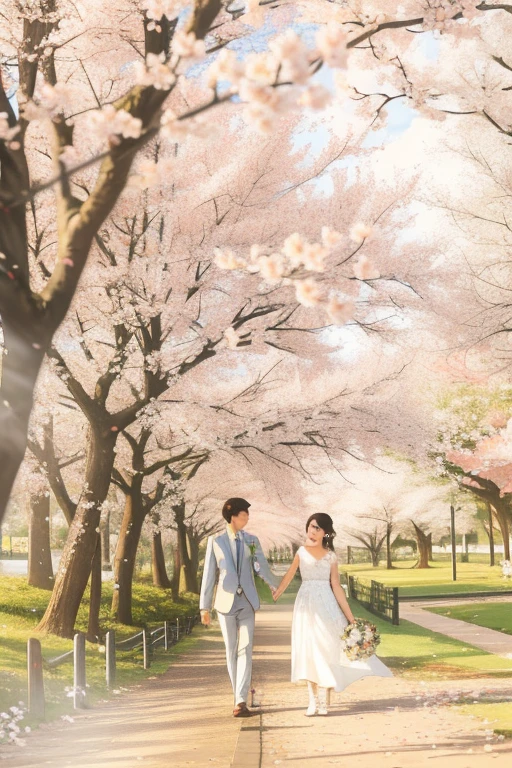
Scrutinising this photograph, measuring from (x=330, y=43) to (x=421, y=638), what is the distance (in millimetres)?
16658

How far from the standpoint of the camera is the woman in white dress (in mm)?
8750

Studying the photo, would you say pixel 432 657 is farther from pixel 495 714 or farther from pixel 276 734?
pixel 276 734

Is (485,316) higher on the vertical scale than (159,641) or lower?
higher

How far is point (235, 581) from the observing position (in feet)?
29.2

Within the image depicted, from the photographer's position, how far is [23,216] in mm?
6117

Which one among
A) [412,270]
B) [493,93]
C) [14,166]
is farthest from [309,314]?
[14,166]

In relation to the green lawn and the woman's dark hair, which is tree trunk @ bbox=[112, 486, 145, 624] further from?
the woman's dark hair

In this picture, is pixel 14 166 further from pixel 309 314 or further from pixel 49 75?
pixel 309 314

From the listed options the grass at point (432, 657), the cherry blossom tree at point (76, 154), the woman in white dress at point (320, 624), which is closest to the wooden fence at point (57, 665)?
the woman in white dress at point (320, 624)

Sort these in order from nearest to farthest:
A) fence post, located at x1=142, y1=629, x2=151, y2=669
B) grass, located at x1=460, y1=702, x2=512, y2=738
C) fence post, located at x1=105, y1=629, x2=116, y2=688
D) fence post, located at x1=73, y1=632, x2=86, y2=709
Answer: grass, located at x1=460, y1=702, x2=512, y2=738
fence post, located at x1=73, y1=632, x2=86, y2=709
fence post, located at x1=105, y1=629, x2=116, y2=688
fence post, located at x1=142, y1=629, x2=151, y2=669

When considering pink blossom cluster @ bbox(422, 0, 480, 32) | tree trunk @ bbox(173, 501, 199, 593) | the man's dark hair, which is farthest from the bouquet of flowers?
tree trunk @ bbox(173, 501, 199, 593)

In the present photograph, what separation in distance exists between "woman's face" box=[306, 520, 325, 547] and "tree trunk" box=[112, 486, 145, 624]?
38.0ft

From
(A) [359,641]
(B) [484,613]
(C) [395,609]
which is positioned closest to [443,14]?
(A) [359,641]

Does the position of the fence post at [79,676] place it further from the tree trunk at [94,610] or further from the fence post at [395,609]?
the fence post at [395,609]
